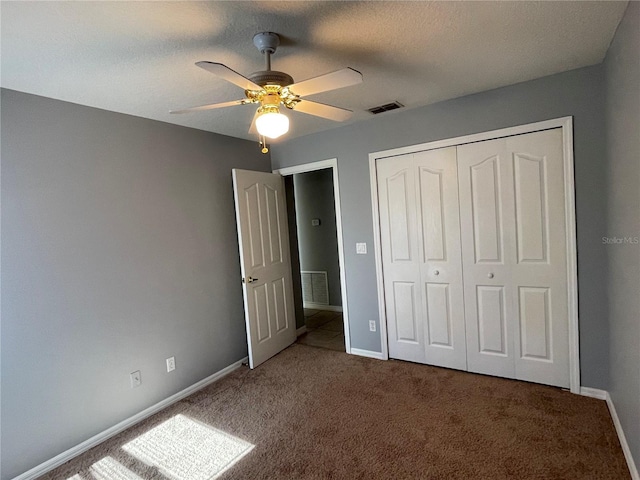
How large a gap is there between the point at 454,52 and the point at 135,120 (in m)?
2.34

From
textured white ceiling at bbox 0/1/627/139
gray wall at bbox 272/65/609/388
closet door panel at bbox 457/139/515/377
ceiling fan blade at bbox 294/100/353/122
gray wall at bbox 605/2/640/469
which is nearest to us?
textured white ceiling at bbox 0/1/627/139

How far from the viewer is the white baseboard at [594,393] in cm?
244

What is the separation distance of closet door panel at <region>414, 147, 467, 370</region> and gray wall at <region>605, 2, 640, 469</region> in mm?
1015

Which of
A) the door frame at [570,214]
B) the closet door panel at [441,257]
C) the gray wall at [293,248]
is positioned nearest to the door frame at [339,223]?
the gray wall at [293,248]

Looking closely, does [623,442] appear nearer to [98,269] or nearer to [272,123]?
[272,123]

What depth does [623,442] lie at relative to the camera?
1934mm

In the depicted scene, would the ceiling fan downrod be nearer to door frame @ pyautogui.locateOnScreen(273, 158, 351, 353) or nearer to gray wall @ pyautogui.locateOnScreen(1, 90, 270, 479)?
gray wall @ pyautogui.locateOnScreen(1, 90, 270, 479)

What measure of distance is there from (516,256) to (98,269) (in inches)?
123

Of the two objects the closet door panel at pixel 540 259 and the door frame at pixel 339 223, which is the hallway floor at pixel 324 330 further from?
the closet door panel at pixel 540 259

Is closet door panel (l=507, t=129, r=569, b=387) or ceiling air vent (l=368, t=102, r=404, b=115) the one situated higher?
ceiling air vent (l=368, t=102, r=404, b=115)

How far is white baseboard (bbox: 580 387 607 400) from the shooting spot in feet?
7.99

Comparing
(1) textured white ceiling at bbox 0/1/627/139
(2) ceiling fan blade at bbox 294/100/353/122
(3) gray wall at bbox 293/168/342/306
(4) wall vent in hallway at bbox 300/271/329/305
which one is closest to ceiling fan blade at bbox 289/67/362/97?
(2) ceiling fan blade at bbox 294/100/353/122

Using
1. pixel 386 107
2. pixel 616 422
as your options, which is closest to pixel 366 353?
pixel 616 422

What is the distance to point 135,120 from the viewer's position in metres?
2.65
